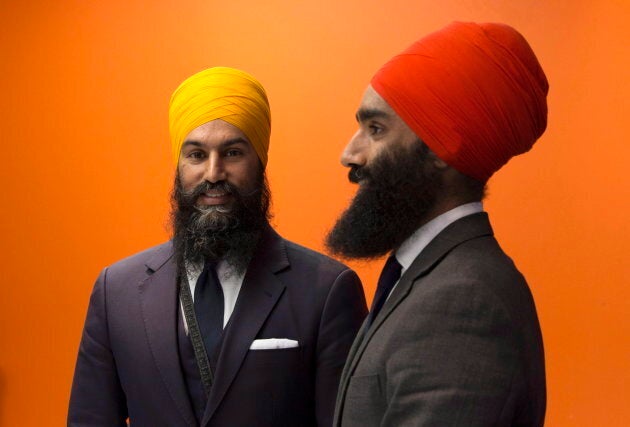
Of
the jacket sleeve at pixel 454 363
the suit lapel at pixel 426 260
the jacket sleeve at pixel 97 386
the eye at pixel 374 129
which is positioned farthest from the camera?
the jacket sleeve at pixel 97 386

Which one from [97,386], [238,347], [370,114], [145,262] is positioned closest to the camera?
[370,114]

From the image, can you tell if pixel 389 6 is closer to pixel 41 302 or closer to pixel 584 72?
pixel 584 72

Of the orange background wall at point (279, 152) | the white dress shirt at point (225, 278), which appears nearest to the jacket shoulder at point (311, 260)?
the white dress shirt at point (225, 278)

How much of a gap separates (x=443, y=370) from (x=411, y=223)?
1.25ft

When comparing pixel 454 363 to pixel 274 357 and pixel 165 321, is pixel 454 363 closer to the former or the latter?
pixel 274 357

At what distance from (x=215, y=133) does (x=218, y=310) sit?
0.46m

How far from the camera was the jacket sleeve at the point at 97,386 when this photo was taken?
2.59 metres

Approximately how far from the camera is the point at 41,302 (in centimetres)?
417

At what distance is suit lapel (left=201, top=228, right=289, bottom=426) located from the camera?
2445 millimetres

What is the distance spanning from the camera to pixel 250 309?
8.32ft

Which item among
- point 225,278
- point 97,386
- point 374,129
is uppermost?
point 374,129

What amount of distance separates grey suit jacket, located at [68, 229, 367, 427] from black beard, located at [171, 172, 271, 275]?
0.04 metres

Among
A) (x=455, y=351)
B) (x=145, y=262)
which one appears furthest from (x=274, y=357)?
(x=455, y=351)

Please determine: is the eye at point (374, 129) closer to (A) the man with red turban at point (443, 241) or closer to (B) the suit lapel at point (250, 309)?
(A) the man with red turban at point (443, 241)
